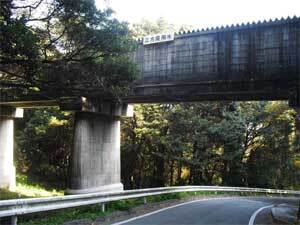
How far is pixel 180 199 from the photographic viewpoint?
67.7 feet

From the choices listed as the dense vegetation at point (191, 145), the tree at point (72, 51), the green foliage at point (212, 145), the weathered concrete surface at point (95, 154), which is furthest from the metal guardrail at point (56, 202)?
the dense vegetation at point (191, 145)

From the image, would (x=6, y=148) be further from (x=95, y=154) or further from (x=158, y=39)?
(x=158, y=39)

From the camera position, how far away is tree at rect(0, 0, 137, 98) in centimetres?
1086

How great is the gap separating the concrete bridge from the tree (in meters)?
6.76

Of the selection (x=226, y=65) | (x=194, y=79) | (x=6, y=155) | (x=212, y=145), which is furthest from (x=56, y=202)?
(x=212, y=145)

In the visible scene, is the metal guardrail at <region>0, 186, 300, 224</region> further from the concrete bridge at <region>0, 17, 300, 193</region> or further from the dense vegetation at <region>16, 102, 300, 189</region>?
the dense vegetation at <region>16, 102, 300, 189</region>

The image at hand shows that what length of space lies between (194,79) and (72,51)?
8.56 meters

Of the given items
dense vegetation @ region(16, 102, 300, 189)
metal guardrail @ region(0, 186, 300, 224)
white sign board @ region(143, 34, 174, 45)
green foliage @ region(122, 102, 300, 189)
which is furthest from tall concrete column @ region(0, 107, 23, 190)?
metal guardrail @ region(0, 186, 300, 224)

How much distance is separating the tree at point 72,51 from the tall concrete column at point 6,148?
51.1 feet

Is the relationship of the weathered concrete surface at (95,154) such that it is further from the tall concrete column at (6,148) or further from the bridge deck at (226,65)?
the tall concrete column at (6,148)

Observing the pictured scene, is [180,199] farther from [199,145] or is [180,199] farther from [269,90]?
[199,145]

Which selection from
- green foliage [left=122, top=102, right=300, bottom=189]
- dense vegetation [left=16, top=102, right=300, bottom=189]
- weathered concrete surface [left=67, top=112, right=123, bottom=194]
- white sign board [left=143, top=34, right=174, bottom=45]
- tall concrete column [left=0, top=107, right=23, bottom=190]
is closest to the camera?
white sign board [left=143, top=34, right=174, bottom=45]

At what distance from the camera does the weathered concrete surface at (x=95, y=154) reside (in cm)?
2103

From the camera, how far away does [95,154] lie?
22.2m
